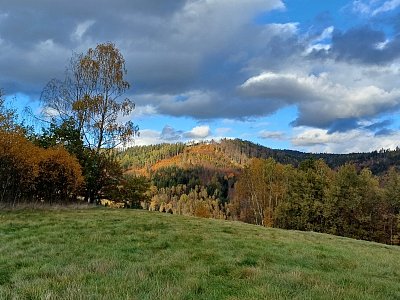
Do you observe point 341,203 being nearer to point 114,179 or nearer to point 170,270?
point 114,179

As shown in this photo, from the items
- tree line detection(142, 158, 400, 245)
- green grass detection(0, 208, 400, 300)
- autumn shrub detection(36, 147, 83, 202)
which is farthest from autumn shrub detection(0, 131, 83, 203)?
tree line detection(142, 158, 400, 245)

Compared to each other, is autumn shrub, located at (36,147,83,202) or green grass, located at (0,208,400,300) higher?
autumn shrub, located at (36,147,83,202)

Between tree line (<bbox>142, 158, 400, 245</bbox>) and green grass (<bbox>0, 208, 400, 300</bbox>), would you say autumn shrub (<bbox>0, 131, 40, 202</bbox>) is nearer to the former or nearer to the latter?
green grass (<bbox>0, 208, 400, 300</bbox>)

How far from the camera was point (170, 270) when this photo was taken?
10367 millimetres

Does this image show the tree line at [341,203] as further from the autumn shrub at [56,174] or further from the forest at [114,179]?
the autumn shrub at [56,174]

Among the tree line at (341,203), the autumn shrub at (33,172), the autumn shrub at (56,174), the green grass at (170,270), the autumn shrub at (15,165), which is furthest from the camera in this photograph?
the tree line at (341,203)

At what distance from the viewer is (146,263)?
11.3 meters

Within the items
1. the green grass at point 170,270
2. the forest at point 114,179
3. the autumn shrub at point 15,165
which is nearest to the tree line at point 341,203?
the forest at point 114,179

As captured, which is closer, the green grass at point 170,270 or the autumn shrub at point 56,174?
the green grass at point 170,270

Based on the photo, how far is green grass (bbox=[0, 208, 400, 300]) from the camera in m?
7.97

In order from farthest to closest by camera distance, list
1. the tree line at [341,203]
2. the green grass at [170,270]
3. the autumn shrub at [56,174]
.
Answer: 1. the tree line at [341,203]
2. the autumn shrub at [56,174]
3. the green grass at [170,270]

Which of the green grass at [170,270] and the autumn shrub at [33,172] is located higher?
the autumn shrub at [33,172]

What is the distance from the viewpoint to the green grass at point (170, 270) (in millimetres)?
7973

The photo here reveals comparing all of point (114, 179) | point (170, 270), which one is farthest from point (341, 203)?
point (170, 270)
